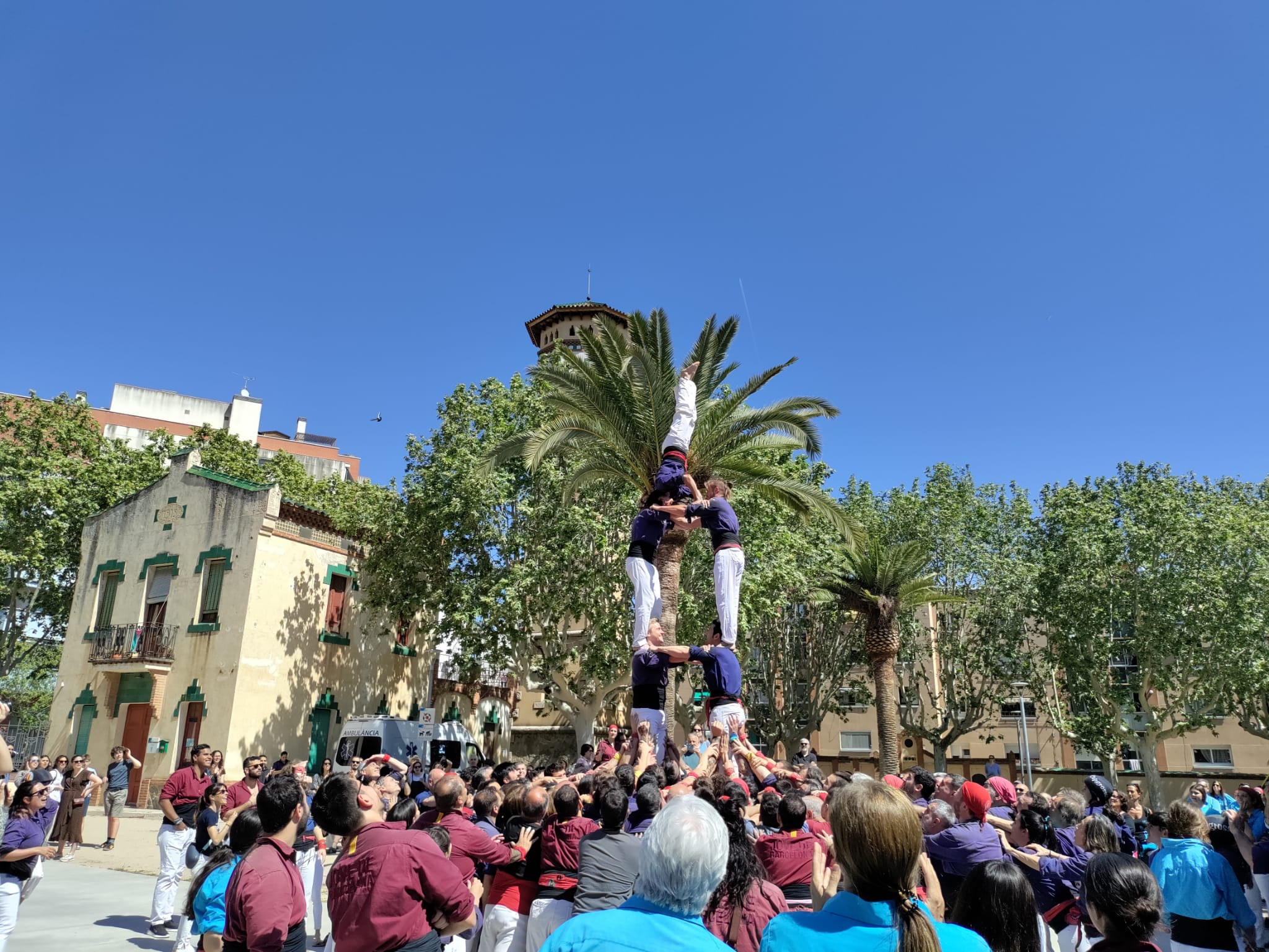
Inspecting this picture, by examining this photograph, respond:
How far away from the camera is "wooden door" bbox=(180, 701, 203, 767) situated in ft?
82.7

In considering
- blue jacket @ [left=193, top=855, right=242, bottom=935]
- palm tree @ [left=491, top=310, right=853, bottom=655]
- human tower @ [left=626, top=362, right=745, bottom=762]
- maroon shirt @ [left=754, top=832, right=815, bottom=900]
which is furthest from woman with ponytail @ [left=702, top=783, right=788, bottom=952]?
palm tree @ [left=491, top=310, right=853, bottom=655]

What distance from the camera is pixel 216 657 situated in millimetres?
25438

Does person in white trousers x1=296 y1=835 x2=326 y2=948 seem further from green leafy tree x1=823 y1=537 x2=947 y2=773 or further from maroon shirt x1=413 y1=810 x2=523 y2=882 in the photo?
green leafy tree x1=823 y1=537 x2=947 y2=773

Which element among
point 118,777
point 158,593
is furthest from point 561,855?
point 158,593

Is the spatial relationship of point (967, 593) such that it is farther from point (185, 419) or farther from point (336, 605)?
point (185, 419)

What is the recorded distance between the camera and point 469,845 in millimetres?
5953

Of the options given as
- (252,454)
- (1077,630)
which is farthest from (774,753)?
(252,454)

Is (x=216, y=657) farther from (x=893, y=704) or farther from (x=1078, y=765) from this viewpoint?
(x=1078, y=765)

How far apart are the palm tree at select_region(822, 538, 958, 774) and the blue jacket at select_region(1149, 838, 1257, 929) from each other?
19.8m

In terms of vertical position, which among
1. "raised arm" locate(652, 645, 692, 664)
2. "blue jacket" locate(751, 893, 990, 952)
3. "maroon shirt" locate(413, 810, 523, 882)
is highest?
"raised arm" locate(652, 645, 692, 664)

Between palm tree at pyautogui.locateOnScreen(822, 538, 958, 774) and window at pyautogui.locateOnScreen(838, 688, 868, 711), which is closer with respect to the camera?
palm tree at pyautogui.locateOnScreen(822, 538, 958, 774)

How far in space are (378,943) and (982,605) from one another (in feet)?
114

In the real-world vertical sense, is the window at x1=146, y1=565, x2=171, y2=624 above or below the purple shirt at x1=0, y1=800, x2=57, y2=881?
above

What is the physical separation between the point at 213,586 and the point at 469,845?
77.8 ft
